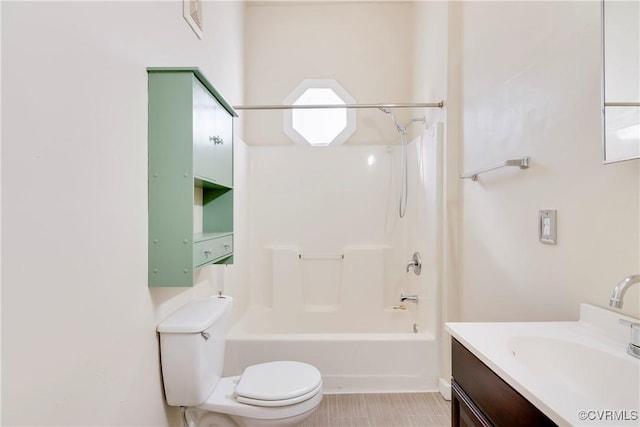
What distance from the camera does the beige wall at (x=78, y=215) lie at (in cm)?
73

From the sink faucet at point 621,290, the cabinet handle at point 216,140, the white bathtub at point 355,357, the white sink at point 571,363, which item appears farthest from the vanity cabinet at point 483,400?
the cabinet handle at point 216,140

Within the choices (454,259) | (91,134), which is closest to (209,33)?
(91,134)

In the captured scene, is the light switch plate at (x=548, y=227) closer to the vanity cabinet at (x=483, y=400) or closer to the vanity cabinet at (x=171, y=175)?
the vanity cabinet at (x=483, y=400)

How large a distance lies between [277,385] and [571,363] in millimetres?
1093

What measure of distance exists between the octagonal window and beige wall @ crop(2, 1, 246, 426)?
1.78m

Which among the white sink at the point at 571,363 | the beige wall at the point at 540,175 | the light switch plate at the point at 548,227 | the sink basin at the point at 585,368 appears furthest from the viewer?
the light switch plate at the point at 548,227

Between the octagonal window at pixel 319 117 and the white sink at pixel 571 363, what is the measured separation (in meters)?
2.33

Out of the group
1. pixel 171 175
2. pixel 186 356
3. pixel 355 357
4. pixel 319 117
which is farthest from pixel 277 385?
pixel 319 117

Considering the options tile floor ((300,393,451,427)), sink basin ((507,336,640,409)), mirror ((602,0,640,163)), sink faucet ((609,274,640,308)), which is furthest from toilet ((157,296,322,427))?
mirror ((602,0,640,163))

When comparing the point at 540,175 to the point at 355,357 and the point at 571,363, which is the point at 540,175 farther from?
the point at 355,357

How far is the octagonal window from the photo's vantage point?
314 centimetres

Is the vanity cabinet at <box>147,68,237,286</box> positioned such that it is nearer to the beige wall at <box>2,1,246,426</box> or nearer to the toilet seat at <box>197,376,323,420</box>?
the beige wall at <box>2,1,246,426</box>

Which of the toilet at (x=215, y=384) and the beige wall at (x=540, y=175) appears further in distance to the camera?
the toilet at (x=215, y=384)

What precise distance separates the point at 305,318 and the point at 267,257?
0.62m
